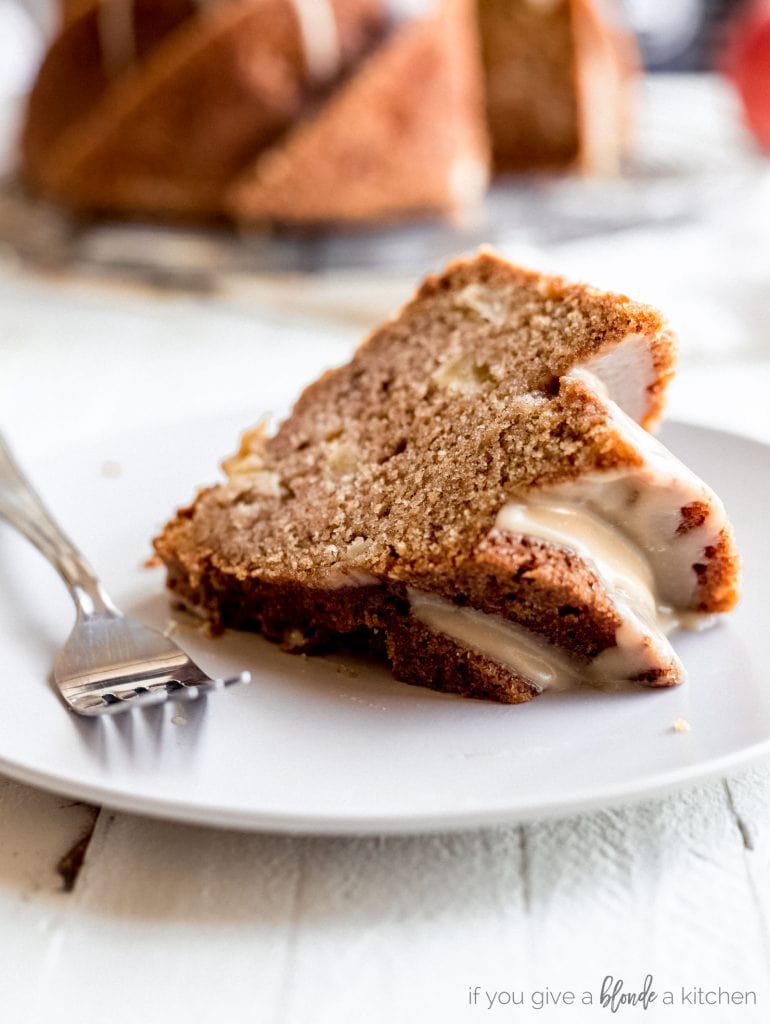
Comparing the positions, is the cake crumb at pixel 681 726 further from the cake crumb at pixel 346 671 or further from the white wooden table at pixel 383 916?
the cake crumb at pixel 346 671

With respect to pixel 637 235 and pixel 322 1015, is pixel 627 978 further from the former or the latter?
pixel 637 235

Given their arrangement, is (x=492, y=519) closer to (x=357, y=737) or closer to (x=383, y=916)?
(x=357, y=737)

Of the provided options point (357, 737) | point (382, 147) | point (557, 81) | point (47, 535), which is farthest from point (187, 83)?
point (357, 737)

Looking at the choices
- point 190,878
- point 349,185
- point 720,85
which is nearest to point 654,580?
point 190,878

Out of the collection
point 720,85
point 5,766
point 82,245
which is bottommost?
point 720,85

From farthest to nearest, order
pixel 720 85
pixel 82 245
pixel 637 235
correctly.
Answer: pixel 720 85 → pixel 637 235 → pixel 82 245

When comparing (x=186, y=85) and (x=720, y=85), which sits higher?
(x=186, y=85)
